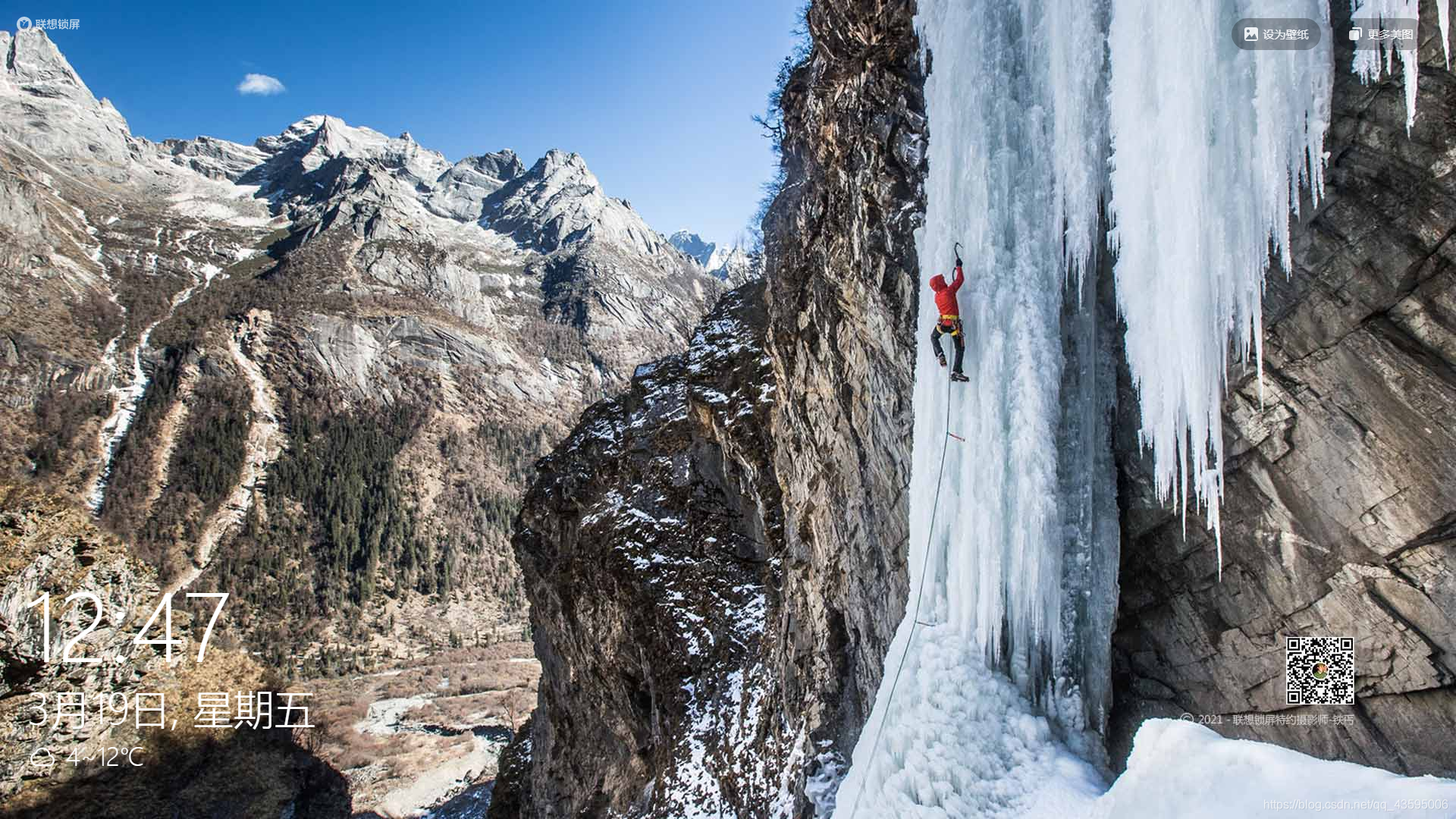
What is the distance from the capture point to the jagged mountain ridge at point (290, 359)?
197 feet

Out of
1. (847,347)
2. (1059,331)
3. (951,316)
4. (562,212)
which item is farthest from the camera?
(562,212)

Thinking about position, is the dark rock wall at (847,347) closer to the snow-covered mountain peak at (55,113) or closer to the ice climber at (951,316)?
the ice climber at (951,316)

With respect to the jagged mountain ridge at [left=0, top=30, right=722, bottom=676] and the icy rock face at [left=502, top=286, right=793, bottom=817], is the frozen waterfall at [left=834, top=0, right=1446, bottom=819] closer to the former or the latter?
the icy rock face at [left=502, top=286, right=793, bottom=817]

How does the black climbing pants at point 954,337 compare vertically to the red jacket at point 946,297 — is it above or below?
below

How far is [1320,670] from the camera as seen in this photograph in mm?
5578

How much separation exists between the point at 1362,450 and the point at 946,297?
10.7 ft

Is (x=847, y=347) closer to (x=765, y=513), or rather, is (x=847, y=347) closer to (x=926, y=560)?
(x=926, y=560)

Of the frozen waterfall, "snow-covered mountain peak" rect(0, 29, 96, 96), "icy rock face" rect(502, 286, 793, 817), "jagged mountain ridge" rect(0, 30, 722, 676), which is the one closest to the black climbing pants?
the frozen waterfall

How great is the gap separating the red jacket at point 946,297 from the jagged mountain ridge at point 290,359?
1583 inches

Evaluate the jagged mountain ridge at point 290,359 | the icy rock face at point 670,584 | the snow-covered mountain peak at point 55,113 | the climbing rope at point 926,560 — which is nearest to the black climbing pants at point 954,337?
the climbing rope at point 926,560

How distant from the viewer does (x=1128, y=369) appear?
6.32 meters

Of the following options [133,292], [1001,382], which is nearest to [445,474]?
[133,292]

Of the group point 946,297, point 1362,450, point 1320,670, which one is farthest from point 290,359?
point 1362,450

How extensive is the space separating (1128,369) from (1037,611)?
7.67 ft
